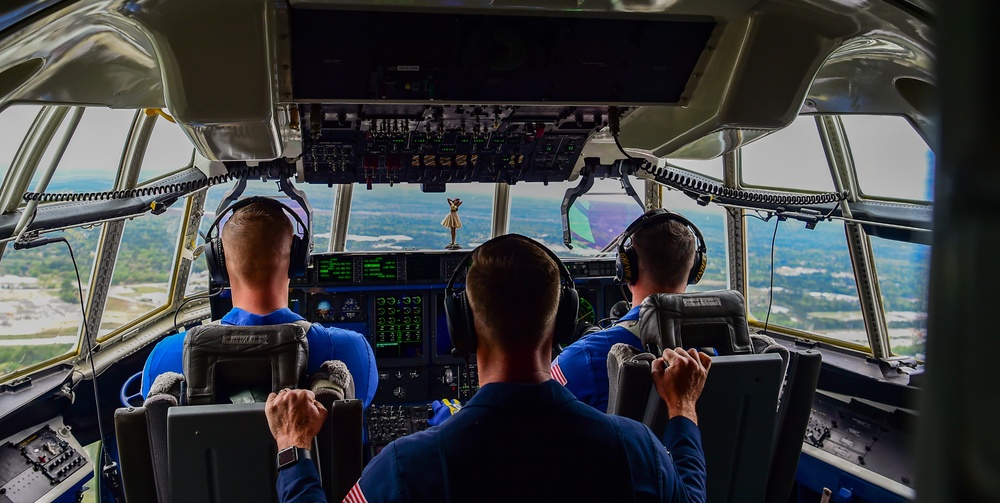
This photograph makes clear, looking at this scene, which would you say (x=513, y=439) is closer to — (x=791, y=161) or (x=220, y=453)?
(x=220, y=453)

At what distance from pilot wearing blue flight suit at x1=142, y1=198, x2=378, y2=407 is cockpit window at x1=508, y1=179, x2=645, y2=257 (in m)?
1.61

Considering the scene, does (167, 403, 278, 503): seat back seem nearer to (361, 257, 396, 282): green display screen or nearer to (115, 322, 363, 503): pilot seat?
(115, 322, 363, 503): pilot seat

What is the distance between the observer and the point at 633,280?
210cm

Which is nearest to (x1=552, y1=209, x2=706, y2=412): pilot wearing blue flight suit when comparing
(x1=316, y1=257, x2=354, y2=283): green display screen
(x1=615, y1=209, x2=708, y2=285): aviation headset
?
(x1=615, y1=209, x2=708, y2=285): aviation headset

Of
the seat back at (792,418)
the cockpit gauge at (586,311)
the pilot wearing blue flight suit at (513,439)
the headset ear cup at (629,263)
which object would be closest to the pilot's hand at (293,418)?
the pilot wearing blue flight suit at (513,439)

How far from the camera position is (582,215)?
396cm

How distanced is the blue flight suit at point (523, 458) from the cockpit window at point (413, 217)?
2.50 metres

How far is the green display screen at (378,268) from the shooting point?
3.39 meters

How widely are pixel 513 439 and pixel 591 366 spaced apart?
82 cm

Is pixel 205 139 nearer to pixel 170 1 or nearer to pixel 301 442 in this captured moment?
pixel 170 1

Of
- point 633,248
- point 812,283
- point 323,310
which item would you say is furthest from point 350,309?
point 812,283

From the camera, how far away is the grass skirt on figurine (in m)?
3.87

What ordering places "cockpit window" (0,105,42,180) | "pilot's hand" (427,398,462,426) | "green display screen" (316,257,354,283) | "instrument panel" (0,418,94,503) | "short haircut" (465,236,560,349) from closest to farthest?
"short haircut" (465,236,560,349)
"pilot's hand" (427,398,462,426)
"instrument panel" (0,418,94,503)
"cockpit window" (0,105,42,180)
"green display screen" (316,257,354,283)

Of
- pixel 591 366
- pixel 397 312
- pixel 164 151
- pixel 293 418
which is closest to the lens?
pixel 293 418
